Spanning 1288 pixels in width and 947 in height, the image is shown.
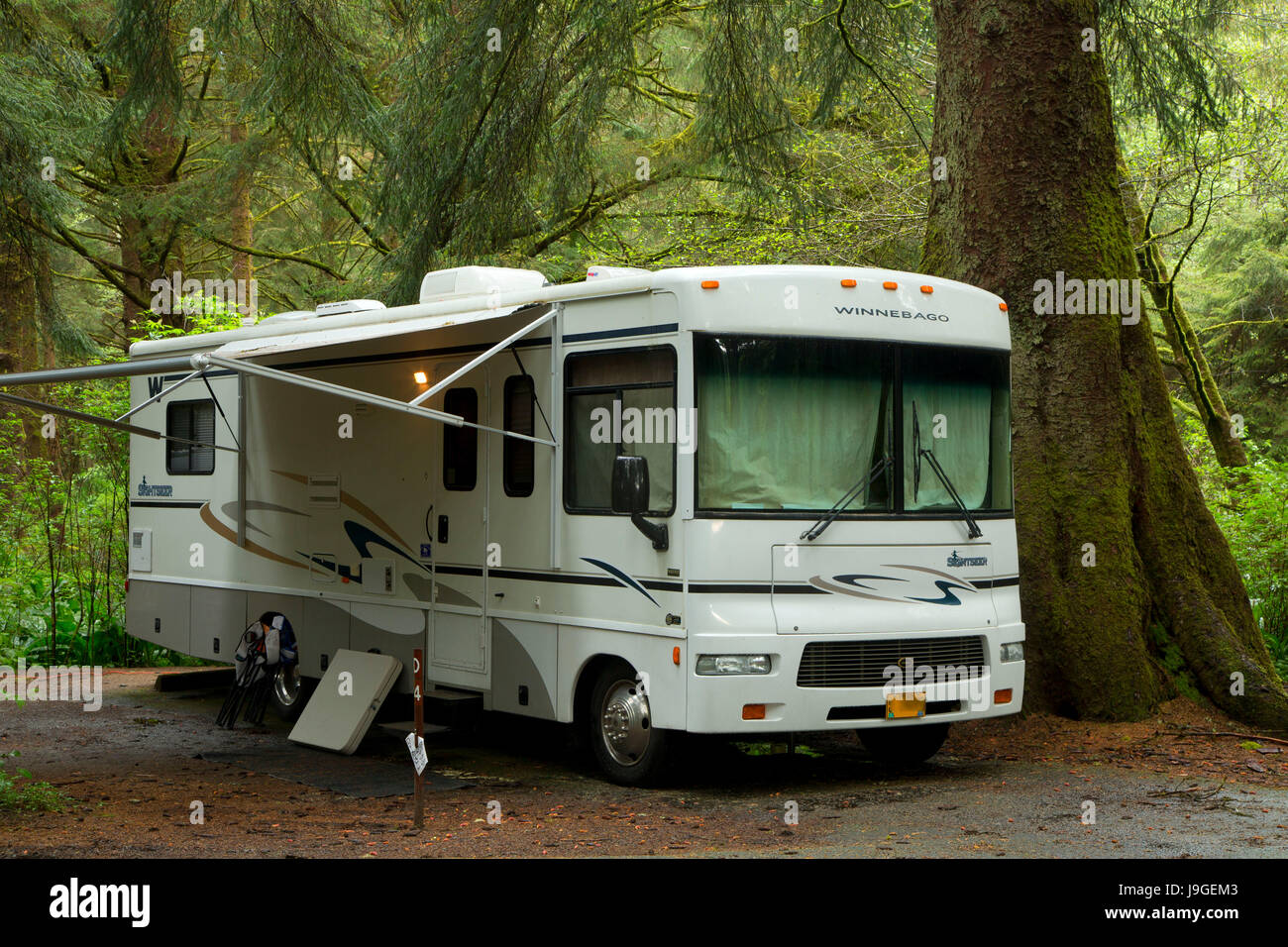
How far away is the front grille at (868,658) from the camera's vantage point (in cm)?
853

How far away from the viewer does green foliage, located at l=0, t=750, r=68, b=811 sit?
8.02 metres

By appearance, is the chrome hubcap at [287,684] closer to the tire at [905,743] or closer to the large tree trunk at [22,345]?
the tire at [905,743]

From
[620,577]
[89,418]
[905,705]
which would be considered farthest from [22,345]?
[905,705]

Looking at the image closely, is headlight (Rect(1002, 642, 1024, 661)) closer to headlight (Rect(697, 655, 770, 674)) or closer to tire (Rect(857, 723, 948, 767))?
tire (Rect(857, 723, 948, 767))

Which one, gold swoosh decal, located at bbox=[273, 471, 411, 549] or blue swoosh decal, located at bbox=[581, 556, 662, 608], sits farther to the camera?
gold swoosh decal, located at bbox=[273, 471, 411, 549]

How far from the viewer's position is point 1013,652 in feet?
30.5

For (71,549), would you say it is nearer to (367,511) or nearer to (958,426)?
(367,511)

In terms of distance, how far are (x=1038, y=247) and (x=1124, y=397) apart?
1251mm

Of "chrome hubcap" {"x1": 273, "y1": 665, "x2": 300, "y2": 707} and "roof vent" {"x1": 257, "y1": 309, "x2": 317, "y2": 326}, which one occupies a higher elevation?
"roof vent" {"x1": 257, "y1": 309, "x2": 317, "y2": 326}

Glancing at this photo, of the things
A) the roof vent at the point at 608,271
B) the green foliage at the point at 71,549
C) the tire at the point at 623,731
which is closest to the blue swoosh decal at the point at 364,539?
the tire at the point at 623,731

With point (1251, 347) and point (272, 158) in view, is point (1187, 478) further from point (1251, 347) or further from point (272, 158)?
point (1251, 347)

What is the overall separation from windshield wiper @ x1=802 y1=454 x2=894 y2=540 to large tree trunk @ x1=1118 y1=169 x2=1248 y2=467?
7488 millimetres

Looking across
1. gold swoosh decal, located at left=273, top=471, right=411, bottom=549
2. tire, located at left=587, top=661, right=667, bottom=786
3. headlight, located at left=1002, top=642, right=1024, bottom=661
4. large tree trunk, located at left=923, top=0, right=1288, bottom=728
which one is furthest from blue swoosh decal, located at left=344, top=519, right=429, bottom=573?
large tree trunk, located at left=923, top=0, right=1288, bottom=728

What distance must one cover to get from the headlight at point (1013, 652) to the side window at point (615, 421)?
2.35 metres
